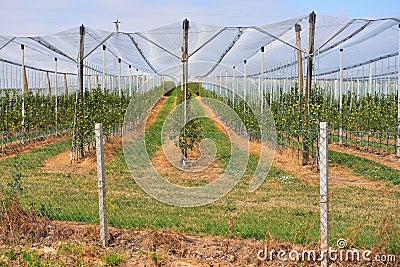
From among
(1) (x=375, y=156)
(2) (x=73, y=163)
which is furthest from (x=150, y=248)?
(1) (x=375, y=156)

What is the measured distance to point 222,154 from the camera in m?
12.2

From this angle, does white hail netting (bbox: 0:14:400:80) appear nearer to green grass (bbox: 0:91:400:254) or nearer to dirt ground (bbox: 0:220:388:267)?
green grass (bbox: 0:91:400:254)

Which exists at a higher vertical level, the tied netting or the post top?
the post top

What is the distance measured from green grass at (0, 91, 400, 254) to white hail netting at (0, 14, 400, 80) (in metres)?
2.84

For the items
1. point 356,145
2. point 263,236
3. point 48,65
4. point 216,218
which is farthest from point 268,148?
point 48,65

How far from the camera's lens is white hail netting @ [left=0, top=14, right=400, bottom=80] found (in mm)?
12250

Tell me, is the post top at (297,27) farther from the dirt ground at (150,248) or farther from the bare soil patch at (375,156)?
the dirt ground at (150,248)

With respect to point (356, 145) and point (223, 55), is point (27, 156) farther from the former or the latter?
point (356, 145)

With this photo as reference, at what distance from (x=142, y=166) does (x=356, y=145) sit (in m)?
7.00

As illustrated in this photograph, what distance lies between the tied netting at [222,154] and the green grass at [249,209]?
26 millimetres

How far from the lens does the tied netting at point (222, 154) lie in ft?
20.4

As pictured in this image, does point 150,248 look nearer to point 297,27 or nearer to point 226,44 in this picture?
point 297,27

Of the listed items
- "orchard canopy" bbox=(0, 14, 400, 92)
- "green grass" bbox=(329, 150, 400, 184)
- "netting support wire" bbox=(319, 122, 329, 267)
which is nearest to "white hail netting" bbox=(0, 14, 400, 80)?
"orchard canopy" bbox=(0, 14, 400, 92)

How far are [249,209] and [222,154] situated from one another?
17.2ft
